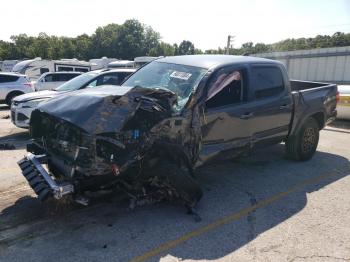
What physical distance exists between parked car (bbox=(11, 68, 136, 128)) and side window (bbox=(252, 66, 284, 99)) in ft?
15.7

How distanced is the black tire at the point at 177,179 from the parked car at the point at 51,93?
16.7ft

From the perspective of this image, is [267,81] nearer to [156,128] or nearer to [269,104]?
[269,104]

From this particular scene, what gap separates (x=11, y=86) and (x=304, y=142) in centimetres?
1326

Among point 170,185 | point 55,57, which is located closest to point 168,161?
point 170,185

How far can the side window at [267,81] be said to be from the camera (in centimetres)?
568

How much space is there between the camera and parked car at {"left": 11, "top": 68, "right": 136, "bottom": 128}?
8.93 metres

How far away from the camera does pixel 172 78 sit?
5.24 m

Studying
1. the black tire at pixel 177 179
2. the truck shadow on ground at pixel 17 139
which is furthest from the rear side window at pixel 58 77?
the black tire at pixel 177 179

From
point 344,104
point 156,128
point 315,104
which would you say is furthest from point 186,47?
point 156,128

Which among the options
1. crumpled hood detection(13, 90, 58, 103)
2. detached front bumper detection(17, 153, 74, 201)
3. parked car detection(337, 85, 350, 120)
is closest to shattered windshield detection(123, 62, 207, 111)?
detached front bumper detection(17, 153, 74, 201)

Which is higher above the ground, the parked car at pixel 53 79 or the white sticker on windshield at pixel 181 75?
the white sticker on windshield at pixel 181 75

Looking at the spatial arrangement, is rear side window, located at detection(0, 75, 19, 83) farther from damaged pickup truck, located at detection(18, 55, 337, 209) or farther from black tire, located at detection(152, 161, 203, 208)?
black tire, located at detection(152, 161, 203, 208)

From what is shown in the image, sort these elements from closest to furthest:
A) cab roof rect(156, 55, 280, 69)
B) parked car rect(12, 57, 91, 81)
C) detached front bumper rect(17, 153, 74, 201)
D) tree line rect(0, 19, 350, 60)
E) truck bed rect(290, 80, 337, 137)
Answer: detached front bumper rect(17, 153, 74, 201), cab roof rect(156, 55, 280, 69), truck bed rect(290, 80, 337, 137), parked car rect(12, 57, 91, 81), tree line rect(0, 19, 350, 60)

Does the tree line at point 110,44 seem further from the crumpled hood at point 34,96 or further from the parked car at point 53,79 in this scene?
the crumpled hood at point 34,96
